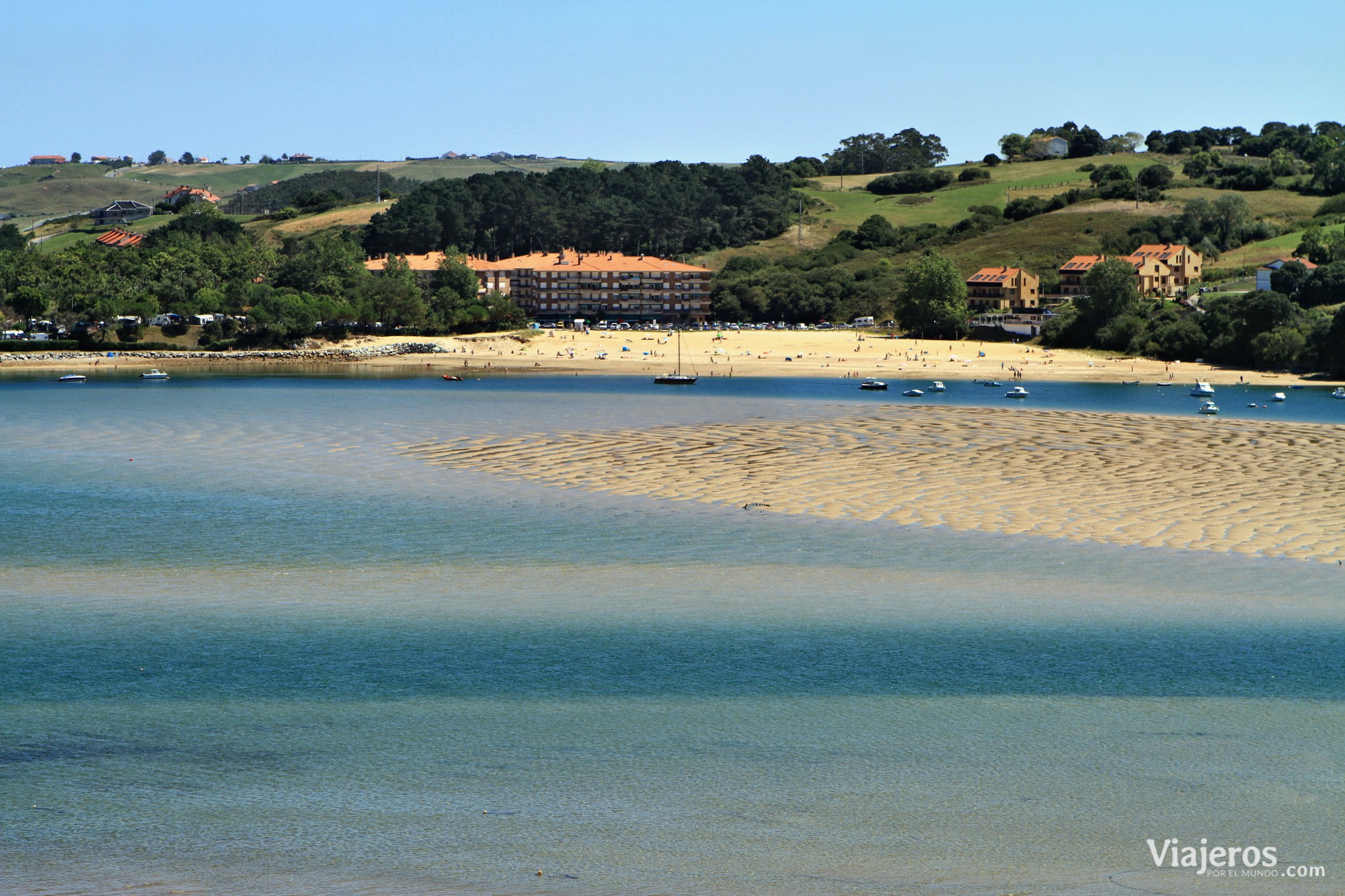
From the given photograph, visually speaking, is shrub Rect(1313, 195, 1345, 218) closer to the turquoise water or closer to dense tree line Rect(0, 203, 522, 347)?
dense tree line Rect(0, 203, 522, 347)

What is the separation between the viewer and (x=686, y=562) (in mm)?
34000

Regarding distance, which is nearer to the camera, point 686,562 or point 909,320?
point 686,562

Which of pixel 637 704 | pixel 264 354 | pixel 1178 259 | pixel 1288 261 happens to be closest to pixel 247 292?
pixel 264 354

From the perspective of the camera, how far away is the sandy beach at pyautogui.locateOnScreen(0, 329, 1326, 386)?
10931 cm

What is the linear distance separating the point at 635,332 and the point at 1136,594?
410 ft

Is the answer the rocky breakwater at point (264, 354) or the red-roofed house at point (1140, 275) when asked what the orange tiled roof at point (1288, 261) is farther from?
the rocky breakwater at point (264, 354)

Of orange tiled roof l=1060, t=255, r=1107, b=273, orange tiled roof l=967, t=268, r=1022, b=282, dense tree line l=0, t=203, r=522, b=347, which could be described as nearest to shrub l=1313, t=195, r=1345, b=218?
orange tiled roof l=1060, t=255, r=1107, b=273

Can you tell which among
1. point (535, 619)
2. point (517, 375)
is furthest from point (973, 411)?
point (535, 619)

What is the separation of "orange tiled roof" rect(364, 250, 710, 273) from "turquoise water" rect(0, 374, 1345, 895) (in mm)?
135626

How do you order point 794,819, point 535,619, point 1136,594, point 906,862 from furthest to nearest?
point 1136,594, point 535,619, point 794,819, point 906,862

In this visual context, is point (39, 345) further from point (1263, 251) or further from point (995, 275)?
point (1263, 251)

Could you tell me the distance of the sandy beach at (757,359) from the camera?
109312mm

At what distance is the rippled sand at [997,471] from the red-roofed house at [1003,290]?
294 ft

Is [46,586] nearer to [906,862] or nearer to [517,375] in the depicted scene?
[906,862]
